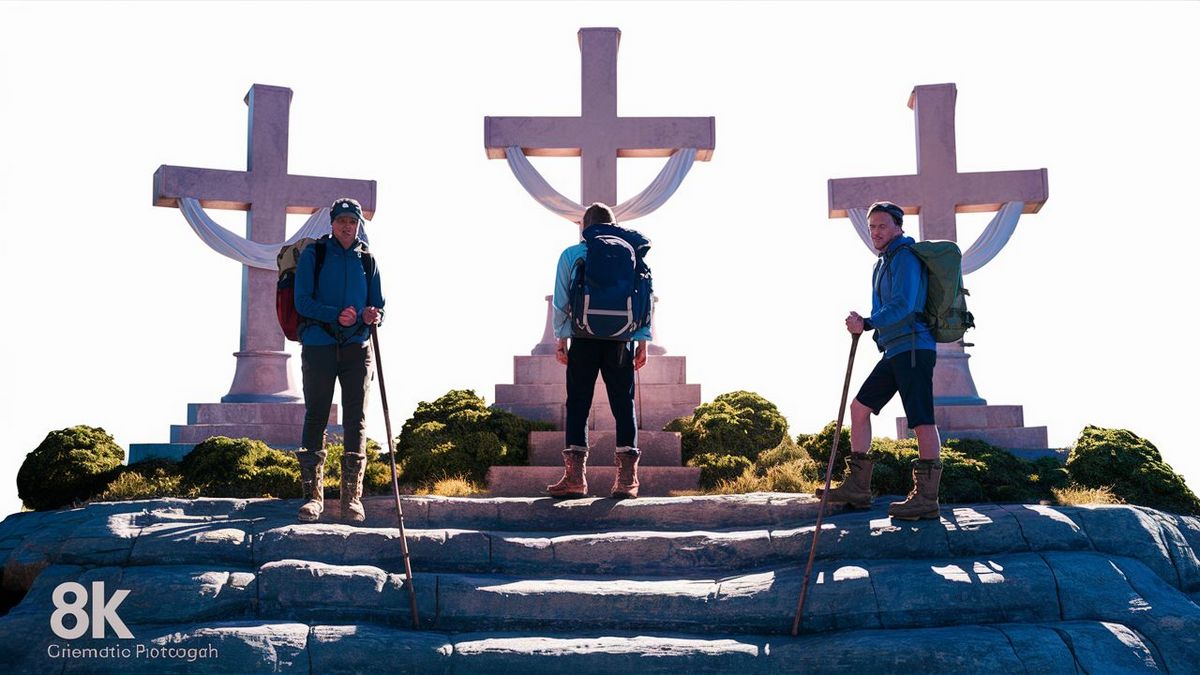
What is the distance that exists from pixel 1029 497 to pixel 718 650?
3994 millimetres

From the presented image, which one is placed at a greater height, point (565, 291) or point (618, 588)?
point (565, 291)

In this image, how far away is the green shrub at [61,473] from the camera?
10.0 metres

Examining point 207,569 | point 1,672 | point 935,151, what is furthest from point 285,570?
point 935,151

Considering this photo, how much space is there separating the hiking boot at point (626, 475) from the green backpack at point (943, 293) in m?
2.51

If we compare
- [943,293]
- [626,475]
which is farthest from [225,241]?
[943,293]

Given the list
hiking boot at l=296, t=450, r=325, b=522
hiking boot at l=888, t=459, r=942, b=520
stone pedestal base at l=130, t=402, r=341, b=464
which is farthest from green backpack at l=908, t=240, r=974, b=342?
stone pedestal base at l=130, t=402, r=341, b=464

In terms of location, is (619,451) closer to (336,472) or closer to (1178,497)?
(336,472)

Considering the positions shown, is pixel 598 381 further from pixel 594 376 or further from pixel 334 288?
pixel 334 288

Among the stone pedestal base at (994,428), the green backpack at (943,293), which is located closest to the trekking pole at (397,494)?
the green backpack at (943,293)

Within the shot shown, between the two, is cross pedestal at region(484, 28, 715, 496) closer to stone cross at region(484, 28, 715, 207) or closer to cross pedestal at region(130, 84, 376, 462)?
stone cross at region(484, 28, 715, 207)

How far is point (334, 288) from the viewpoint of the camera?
302 inches

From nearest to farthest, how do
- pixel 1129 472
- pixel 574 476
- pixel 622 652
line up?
pixel 622 652 < pixel 574 476 < pixel 1129 472

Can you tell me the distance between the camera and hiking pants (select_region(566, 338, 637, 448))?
799cm

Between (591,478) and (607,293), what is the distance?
2383 mm
